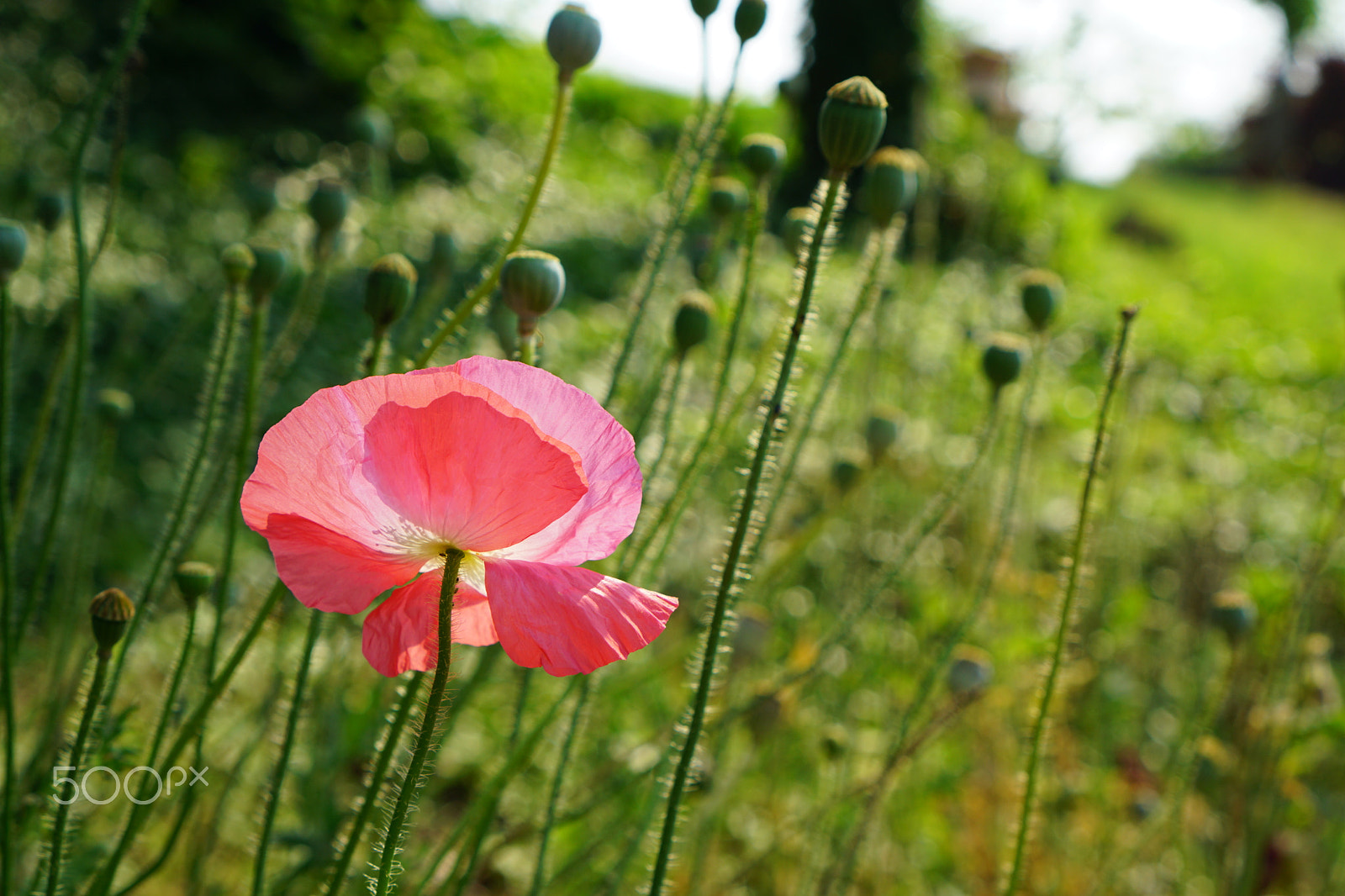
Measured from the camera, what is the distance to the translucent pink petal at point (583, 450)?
438 millimetres

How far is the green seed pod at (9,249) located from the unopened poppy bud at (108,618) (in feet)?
0.88

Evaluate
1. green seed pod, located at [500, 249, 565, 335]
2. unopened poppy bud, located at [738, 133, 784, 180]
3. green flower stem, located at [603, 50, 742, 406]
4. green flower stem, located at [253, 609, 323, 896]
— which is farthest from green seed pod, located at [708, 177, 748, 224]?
green flower stem, located at [253, 609, 323, 896]

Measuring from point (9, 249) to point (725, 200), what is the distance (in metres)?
0.62

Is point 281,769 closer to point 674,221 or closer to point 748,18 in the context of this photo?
point 674,221

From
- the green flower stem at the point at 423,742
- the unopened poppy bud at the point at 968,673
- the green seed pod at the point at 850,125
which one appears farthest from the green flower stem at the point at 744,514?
the unopened poppy bud at the point at 968,673

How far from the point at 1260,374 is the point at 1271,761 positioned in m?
3.69

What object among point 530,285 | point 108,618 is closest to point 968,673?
point 530,285

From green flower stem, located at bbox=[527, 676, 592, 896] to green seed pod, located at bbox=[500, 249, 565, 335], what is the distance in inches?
10.7

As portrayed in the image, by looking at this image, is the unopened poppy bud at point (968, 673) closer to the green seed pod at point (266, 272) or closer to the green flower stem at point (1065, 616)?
the green flower stem at point (1065, 616)

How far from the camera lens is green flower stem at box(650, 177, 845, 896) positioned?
1.53 feet

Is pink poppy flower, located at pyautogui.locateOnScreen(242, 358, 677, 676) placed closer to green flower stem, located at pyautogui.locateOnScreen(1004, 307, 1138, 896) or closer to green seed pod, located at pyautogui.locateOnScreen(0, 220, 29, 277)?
green flower stem, located at pyautogui.locateOnScreen(1004, 307, 1138, 896)

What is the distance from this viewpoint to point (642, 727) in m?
1.75

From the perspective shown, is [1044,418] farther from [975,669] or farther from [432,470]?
[432,470]

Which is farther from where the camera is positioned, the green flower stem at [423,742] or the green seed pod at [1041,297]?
the green seed pod at [1041,297]
